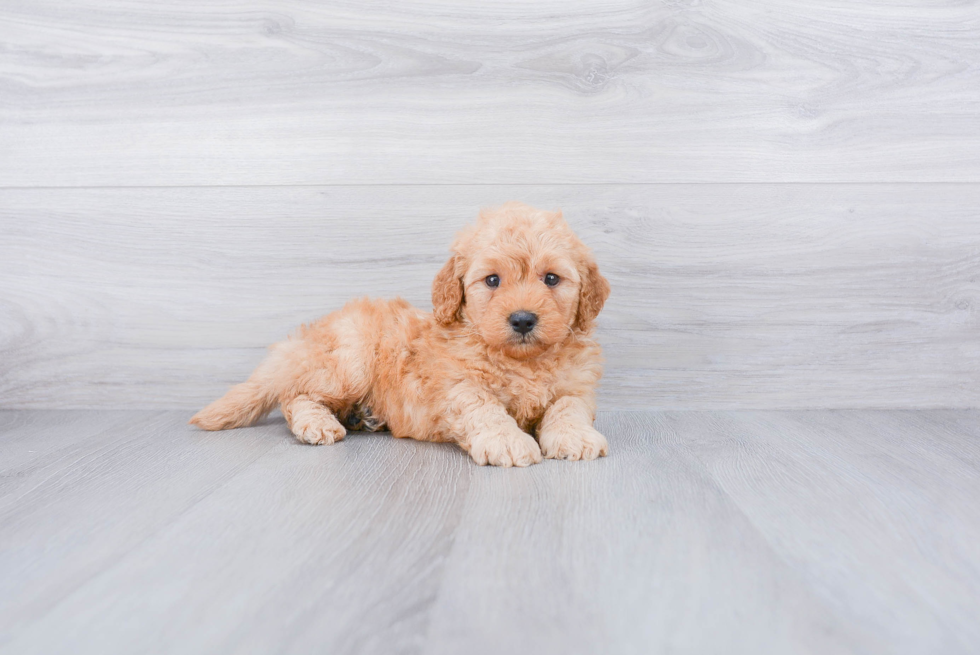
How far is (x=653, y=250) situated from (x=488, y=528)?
142cm

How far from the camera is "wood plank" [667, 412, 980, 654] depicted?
3.13 ft

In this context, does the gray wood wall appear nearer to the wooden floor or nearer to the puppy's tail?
the puppy's tail

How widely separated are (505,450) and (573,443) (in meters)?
0.18

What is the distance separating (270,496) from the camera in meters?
1.44

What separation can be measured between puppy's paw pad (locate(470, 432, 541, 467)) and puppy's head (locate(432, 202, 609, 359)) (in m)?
0.24

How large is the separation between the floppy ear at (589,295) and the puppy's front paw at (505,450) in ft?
1.32

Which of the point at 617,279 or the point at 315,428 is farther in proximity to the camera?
the point at 617,279

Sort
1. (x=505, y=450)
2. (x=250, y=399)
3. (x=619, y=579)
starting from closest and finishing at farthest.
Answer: (x=619, y=579) < (x=505, y=450) < (x=250, y=399)

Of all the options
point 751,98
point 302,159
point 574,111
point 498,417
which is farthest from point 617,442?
point 302,159

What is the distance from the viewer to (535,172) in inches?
92.0

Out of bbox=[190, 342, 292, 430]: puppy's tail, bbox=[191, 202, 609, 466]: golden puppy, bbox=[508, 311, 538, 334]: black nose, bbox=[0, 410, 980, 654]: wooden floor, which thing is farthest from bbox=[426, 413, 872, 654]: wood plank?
bbox=[190, 342, 292, 430]: puppy's tail

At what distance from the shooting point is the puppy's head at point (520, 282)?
5.70 feet

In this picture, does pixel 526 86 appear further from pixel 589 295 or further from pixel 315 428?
pixel 315 428

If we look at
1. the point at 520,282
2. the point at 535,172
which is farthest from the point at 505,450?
the point at 535,172
